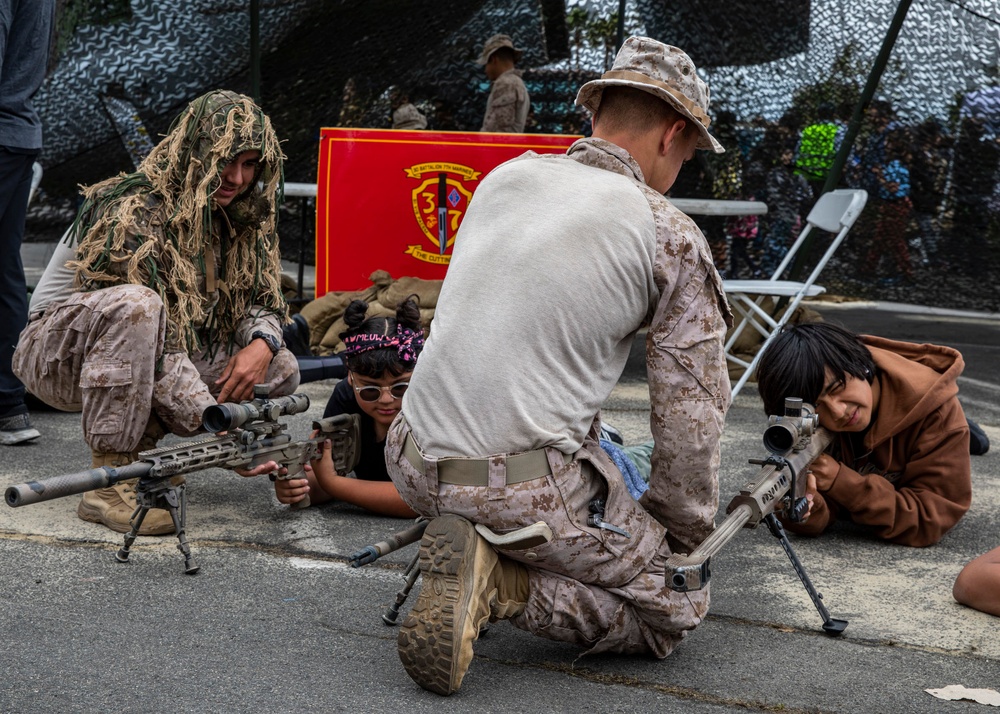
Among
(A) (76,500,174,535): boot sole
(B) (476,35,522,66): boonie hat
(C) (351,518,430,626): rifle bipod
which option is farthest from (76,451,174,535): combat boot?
(B) (476,35,522,66): boonie hat

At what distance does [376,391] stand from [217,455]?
626 millimetres

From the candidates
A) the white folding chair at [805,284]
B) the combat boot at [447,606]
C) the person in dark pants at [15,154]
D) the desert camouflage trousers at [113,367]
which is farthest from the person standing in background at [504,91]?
the combat boot at [447,606]

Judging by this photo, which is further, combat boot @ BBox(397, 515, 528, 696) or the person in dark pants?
the person in dark pants

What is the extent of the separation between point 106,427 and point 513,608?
4.99 ft

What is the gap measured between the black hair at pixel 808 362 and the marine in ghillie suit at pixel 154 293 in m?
1.65

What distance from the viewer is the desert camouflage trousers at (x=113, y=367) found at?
327 centimetres

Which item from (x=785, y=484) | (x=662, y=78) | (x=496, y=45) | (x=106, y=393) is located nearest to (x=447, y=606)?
(x=785, y=484)

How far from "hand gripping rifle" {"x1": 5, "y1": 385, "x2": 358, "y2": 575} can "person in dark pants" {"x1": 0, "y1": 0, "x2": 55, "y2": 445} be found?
1.57 metres

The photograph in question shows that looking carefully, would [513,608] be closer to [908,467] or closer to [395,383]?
[395,383]

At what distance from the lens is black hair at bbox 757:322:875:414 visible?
318cm

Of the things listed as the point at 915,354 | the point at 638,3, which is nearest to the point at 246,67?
the point at 638,3

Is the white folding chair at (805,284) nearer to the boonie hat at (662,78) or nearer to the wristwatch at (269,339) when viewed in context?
the wristwatch at (269,339)

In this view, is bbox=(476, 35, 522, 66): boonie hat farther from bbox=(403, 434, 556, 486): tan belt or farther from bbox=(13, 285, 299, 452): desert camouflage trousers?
bbox=(403, 434, 556, 486): tan belt

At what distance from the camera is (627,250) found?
2348mm
